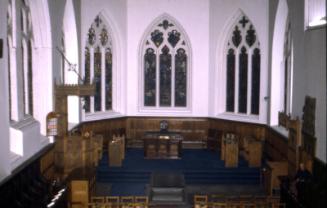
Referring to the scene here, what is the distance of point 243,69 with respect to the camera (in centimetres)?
1850

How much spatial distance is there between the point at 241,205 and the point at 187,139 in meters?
8.99

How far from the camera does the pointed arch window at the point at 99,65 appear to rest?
18016 millimetres

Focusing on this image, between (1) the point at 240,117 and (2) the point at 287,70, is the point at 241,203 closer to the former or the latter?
(2) the point at 287,70

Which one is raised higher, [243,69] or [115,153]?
[243,69]

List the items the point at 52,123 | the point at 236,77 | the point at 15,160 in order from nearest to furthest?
1. the point at 15,160
2. the point at 52,123
3. the point at 236,77

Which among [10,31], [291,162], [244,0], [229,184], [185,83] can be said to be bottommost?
[229,184]

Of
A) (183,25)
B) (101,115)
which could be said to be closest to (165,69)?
(183,25)

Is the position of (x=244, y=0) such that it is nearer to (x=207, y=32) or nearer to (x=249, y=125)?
(x=207, y=32)

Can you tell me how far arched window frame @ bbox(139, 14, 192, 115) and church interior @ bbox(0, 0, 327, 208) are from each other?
4 centimetres

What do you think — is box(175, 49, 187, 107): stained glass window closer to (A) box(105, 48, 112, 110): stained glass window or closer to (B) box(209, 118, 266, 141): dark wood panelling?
(B) box(209, 118, 266, 141): dark wood panelling

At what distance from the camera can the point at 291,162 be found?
43.7ft

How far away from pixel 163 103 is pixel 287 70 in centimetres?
593

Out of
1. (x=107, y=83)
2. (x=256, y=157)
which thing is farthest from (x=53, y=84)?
(x=256, y=157)

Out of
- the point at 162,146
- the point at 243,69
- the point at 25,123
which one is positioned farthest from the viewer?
the point at 243,69
